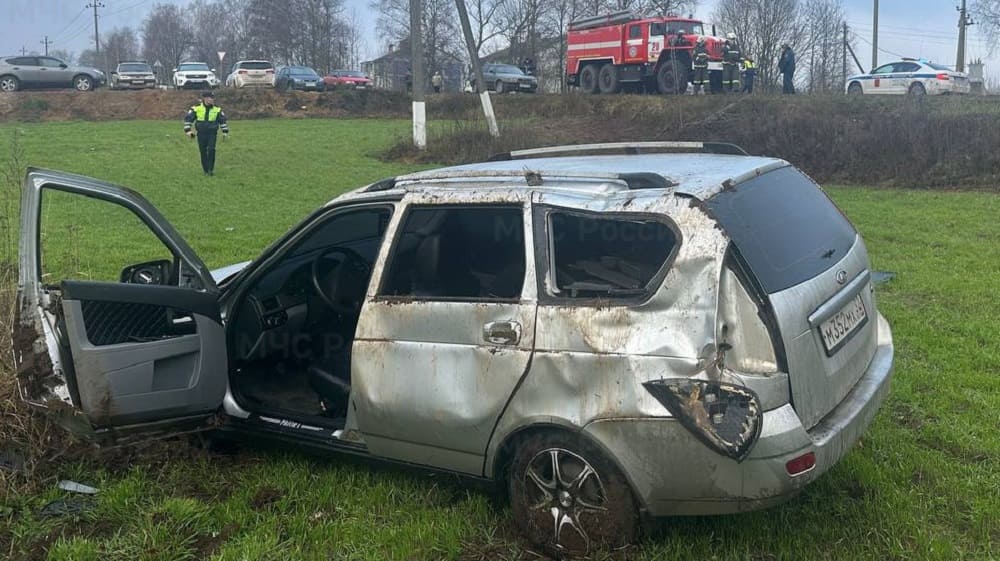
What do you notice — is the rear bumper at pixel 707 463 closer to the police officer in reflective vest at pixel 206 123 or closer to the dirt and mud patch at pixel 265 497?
the dirt and mud patch at pixel 265 497

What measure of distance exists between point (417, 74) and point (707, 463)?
18637 millimetres

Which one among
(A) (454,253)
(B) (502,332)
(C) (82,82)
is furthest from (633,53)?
(B) (502,332)

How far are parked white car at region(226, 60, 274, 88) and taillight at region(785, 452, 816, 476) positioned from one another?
116 feet

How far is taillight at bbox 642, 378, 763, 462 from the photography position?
108 inches

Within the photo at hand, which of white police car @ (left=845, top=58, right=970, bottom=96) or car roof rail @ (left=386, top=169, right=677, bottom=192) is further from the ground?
white police car @ (left=845, top=58, right=970, bottom=96)

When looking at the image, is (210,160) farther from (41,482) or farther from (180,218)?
(41,482)

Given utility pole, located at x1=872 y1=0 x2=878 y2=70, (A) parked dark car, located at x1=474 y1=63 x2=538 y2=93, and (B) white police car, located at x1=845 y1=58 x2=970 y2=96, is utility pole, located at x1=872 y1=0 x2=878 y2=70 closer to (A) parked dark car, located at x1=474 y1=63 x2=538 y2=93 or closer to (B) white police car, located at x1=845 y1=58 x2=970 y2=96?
(B) white police car, located at x1=845 y1=58 x2=970 y2=96

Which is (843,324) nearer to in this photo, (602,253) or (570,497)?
(602,253)

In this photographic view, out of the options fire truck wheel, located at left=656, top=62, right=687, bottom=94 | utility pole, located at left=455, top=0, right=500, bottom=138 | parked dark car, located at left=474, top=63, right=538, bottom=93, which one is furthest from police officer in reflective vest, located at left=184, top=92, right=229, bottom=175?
parked dark car, located at left=474, top=63, right=538, bottom=93

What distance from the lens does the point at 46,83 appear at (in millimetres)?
32688

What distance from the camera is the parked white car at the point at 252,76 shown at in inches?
1395

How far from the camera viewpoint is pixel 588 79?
95.3 feet

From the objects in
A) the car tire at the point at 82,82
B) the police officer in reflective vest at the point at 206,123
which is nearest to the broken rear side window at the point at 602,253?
the police officer in reflective vest at the point at 206,123

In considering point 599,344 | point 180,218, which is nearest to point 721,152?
point 599,344
